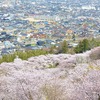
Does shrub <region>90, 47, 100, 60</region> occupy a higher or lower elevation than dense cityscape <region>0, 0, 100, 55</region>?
higher

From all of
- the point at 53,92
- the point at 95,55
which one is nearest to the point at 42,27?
the point at 95,55

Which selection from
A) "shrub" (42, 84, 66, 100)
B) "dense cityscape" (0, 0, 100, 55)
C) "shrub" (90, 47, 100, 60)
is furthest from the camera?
"dense cityscape" (0, 0, 100, 55)

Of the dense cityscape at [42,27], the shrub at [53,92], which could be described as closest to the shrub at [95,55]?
the shrub at [53,92]

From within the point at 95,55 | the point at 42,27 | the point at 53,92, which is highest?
the point at 53,92

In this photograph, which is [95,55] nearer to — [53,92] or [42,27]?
[53,92]

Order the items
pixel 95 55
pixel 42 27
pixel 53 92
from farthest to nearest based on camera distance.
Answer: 1. pixel 42 27
2. pixel 95 55
3. pixel 53 92

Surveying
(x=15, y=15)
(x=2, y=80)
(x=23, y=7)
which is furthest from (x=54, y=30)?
(x=2, y=80)

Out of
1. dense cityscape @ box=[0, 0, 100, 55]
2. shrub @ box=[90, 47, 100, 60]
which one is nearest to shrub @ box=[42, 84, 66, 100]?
shrub @ box=[90, 47, 100, 60]

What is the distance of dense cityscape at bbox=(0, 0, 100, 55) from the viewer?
142 ft

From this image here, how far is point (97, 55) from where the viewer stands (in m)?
17.6

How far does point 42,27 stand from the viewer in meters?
57.9

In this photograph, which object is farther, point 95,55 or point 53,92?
point 95,55

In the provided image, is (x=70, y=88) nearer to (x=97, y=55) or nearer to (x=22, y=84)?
(x=22, y=84)

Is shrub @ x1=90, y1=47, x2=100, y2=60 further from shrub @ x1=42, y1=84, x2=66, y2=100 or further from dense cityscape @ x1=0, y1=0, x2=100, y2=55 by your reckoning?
dense cityscape @ x1=0, y1=0, x2=100, y2=55
